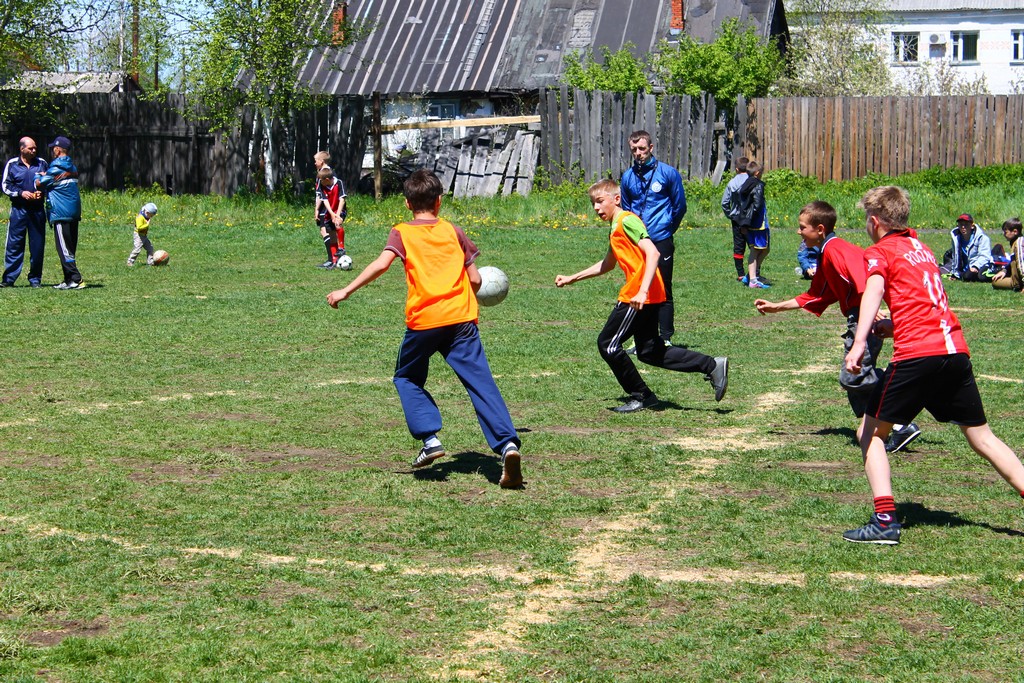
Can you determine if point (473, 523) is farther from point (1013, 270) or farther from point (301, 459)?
point (1013, 270)

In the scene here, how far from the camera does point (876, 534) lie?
6.18 meters

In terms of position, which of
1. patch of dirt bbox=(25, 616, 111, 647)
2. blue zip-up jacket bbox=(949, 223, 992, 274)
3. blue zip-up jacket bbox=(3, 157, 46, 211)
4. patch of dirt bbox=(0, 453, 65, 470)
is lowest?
patch of dirt bbox=(0, 453, 65, 470)

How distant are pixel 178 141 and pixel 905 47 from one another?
39388 millimetres

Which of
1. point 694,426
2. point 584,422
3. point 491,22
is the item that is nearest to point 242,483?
point 584,422

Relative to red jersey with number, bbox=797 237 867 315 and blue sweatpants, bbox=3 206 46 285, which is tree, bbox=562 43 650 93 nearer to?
blue sweatpants, bbox=3 206 46 285

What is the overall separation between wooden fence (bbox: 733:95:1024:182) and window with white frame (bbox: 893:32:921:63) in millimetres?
30892

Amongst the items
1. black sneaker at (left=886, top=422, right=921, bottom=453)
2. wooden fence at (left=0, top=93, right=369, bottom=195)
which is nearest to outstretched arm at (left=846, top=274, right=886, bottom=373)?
black sneaker at (left=886, top=422, right=921, bottom=453)

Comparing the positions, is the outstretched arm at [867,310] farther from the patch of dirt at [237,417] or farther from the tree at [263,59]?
the tree at [263,59]

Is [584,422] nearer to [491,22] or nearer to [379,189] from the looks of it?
[379,189]

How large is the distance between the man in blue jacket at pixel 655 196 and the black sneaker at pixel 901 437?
354 centimetres

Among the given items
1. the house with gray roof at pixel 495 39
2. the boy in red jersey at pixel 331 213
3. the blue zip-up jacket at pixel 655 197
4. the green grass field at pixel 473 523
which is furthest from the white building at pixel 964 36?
the blue zip-up jacket at pixel 655 197

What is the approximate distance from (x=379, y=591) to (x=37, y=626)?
139cm

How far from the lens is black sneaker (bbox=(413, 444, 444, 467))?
7.48 meters

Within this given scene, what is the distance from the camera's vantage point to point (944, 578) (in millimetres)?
5699
